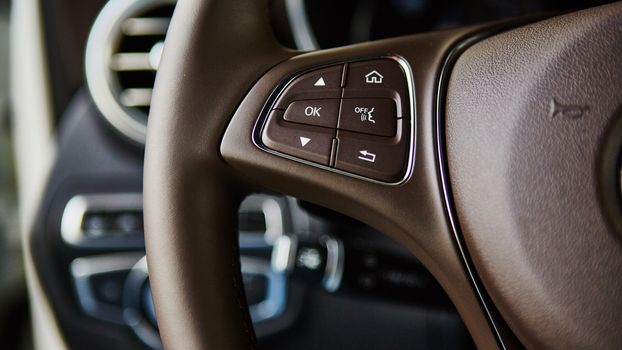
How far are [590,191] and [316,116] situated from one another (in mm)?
248

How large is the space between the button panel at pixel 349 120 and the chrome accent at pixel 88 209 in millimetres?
413

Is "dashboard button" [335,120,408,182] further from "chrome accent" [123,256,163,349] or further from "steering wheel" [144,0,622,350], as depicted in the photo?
"chrome accent" [123,256,163,349]

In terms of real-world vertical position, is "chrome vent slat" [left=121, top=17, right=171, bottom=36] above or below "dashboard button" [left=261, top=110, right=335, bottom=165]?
above

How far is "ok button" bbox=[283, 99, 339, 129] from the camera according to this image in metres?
0.72

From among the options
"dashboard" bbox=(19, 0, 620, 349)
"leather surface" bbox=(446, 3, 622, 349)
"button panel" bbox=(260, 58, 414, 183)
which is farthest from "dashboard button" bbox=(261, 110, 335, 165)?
"dashboard" bbox=(19, 0, 620, 349)

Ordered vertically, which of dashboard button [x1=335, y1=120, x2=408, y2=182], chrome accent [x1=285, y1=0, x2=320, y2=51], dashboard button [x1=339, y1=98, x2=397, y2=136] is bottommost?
dashboard button [x1=335, y1=120, x2=408, y2=182]

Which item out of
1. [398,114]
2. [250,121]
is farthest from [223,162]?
[398,114]

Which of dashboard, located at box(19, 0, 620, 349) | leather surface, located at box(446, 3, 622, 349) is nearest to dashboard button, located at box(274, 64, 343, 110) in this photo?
leather surface, located at box(446, 3, 622, 349)

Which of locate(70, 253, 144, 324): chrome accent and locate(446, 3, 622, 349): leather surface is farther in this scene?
locate(70, 253, 144, 324): chrome accent

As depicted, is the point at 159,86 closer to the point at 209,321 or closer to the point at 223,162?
the point at 223,162

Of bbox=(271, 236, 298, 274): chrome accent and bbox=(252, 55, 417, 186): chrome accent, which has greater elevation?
bbox=(252, 55, 417, 186): chrome accent

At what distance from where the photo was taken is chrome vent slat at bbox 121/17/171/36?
1025 millimetres

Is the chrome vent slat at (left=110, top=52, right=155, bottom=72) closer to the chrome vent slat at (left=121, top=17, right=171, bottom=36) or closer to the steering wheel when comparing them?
the chrome vent slat at (left=121, top=17, right=171, bottom=36)

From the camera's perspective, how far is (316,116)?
73 centimetres
